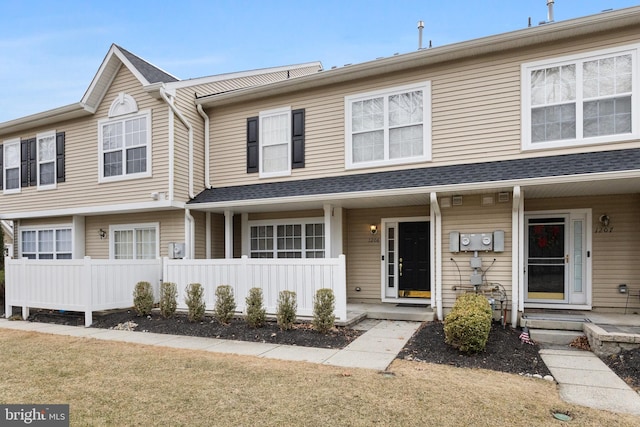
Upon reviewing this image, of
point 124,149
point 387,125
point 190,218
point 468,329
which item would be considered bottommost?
point 468,329

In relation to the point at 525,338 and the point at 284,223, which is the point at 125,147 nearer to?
the point at 284,223

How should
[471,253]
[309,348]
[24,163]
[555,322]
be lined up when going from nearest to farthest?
[309,348]
[555,322]
[471,253]
[24,163]

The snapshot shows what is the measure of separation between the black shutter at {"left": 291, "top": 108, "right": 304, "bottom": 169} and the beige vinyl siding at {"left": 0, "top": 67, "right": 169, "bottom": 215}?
2.99 metres

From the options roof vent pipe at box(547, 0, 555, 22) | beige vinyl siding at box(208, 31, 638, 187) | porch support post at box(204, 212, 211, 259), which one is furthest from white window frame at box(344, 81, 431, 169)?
porch support post at box(204, 212, 211, 259)

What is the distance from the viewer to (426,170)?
317 inches

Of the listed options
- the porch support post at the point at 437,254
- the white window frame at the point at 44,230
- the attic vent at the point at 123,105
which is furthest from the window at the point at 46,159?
the porch support post at the point at 437,254

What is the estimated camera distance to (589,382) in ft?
15.3

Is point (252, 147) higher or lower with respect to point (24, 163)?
higher

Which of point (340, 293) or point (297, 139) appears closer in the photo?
point (340, 293)

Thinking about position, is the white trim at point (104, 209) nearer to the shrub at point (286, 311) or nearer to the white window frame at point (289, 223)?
the white window frame at point (289, 223)

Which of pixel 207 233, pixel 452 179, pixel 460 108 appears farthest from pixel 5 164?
pixel 460 108

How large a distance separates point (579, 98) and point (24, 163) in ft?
46.8

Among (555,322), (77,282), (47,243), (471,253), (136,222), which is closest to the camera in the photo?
(555,322)

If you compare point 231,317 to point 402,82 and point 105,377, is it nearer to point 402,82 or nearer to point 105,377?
point 105,377
